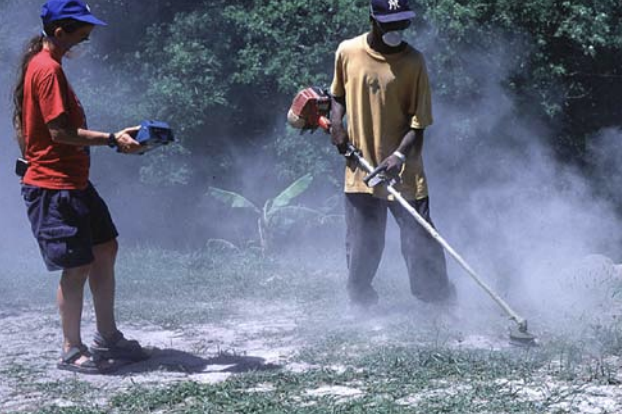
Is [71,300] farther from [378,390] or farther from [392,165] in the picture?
[392,165]

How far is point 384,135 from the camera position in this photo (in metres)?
6.41

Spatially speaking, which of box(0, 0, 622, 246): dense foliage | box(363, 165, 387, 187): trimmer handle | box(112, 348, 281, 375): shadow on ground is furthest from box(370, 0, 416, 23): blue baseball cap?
box(0, 0, 622, 246): dense foliage

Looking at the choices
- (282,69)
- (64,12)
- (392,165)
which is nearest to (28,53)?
(64,12)

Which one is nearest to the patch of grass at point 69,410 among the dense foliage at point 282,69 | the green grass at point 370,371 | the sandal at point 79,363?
the green grass at point 370,371

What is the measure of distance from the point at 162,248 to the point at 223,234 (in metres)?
0.75

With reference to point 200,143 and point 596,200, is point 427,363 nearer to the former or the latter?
point 596,200

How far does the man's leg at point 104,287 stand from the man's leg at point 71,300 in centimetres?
18

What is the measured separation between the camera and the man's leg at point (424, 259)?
21.2 ft

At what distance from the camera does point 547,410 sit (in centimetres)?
444

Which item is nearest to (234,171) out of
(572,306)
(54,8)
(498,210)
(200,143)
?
(200,143)

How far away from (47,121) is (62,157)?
25 cm

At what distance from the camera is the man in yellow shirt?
6.25m

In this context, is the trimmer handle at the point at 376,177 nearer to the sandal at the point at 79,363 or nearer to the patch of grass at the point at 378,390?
the patch of grass at the point at 378,390

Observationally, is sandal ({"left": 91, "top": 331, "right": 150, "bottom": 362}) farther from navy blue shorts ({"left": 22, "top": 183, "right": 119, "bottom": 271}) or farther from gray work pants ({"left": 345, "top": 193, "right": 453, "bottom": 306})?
gray work pants ({"left": 345, "top": 193, "right": 453, "bottom": 306})
